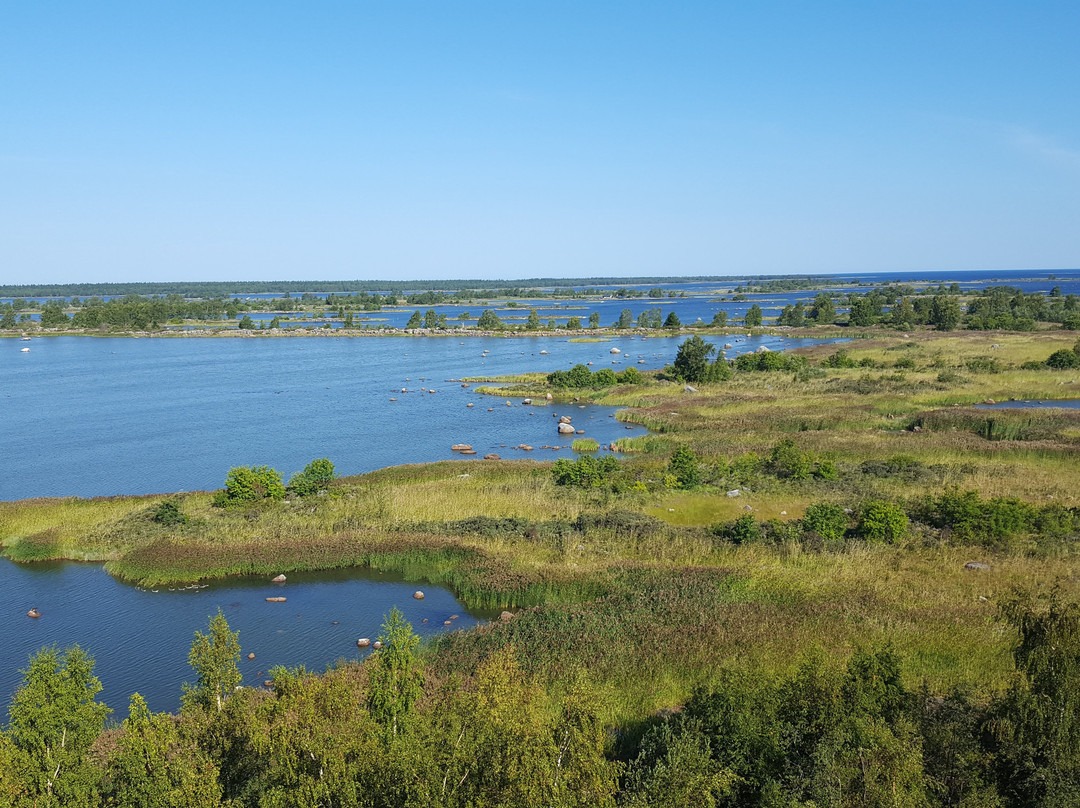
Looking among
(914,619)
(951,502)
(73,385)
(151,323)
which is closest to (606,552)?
(914,619)

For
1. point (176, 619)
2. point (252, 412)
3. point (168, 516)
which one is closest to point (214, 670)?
point (176, 619)

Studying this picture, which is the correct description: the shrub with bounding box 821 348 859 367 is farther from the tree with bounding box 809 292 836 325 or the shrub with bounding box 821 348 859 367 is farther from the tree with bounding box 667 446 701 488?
the tree with bounding box 809 292 836 325

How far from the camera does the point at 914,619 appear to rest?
880 inches

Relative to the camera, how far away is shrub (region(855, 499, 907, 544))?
2956cm

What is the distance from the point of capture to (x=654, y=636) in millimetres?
22172

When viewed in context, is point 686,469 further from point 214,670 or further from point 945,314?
point 945,314

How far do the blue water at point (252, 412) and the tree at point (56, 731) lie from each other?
Answer: 1266 inches

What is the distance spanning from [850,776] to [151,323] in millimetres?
169884

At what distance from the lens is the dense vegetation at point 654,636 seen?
12.2 meters

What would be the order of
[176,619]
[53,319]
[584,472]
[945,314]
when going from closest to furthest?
1. [176,619]
2. [584,472]
3. [945,314]
4. [53,319]

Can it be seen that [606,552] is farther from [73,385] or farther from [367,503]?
[73,385]

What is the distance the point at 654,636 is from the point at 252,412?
5608cm

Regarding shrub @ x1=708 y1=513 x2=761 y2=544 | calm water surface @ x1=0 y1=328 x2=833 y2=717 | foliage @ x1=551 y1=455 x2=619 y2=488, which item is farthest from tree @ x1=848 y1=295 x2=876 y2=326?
shrub @ x1=708 y1=513 x2=761 y2=544

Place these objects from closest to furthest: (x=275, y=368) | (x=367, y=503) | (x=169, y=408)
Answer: (x=367, y=503), (x=169, y=408), (x=275, y=368)
